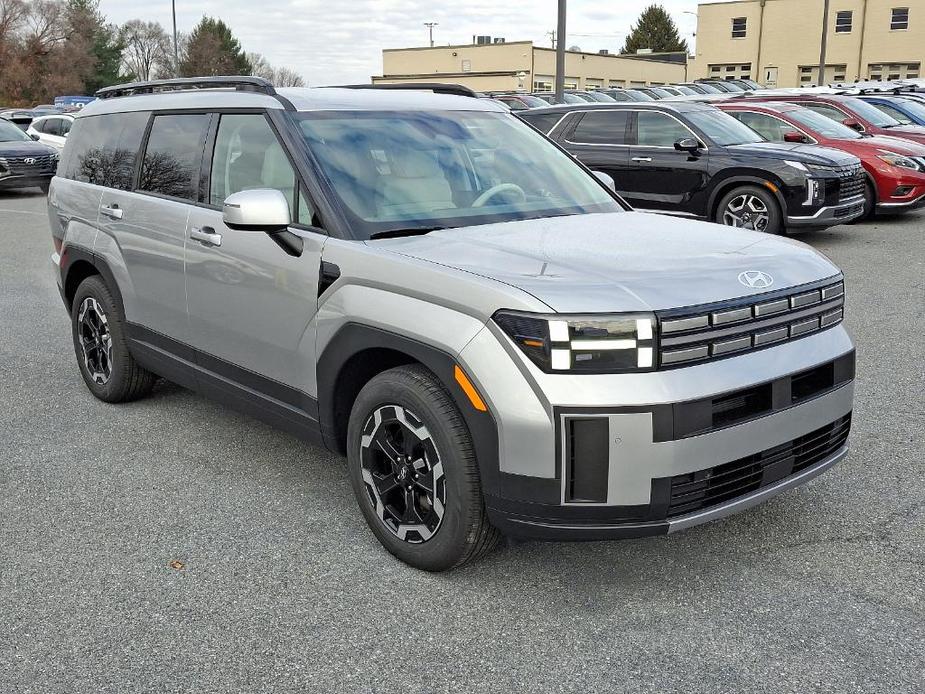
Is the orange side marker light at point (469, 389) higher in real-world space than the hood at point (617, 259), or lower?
lower

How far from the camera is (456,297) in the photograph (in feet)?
10.8

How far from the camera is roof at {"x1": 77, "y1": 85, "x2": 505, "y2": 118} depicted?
4391 mm

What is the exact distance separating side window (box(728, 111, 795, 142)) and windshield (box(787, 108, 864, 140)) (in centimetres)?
32

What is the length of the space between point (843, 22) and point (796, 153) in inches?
2430

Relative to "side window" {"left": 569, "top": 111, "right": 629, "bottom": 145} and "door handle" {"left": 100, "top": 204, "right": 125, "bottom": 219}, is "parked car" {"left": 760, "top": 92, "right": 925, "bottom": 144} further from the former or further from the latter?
"door handle" {"left": 100, "top": 204, "right": 125, "bottom": 219}

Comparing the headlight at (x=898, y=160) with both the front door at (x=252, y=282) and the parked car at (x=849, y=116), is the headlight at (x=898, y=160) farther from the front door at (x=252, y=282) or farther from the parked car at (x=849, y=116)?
the front door at (x=252, y=282)

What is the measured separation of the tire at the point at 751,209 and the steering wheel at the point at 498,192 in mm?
7375

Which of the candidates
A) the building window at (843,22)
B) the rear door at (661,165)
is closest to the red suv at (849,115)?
the rear door at (661,165)

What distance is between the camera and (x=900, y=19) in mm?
63781

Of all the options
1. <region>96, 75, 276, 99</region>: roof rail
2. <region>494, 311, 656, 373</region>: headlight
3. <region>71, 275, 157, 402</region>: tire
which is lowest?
<region>71, 275, 157, 402</region>: tire

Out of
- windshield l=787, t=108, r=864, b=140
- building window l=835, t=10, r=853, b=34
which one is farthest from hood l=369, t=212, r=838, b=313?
building window l=835, t=10, r=853, b=34

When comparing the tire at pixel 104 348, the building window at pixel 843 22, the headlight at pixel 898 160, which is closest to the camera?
the tire at pixel 104 348

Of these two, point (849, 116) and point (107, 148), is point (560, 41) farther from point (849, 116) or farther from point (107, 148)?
point (107, 148)

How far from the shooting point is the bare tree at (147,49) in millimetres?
102375
